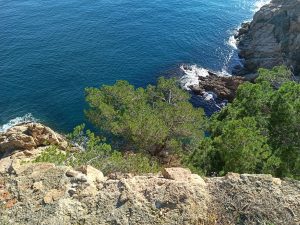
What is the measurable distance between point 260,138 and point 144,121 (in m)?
11.8

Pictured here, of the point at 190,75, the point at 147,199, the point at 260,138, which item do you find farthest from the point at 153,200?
the point at 190,75

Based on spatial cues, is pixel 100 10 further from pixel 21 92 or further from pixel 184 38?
pixel 21 92

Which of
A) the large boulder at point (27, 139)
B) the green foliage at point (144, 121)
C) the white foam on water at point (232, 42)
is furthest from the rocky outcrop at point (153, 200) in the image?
the white foam on water at point (232, 42)

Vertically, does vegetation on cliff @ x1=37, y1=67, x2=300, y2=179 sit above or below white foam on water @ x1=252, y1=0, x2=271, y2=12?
below

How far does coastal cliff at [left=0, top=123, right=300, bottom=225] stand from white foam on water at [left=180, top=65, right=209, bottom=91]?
4563 centimetres

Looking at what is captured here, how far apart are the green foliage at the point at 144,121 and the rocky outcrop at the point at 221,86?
21.9 metres

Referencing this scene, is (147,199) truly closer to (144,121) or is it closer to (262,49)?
(144,121)

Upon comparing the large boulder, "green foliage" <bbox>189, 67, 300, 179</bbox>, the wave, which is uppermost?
"green foliage" <bbox>189, 67, 300, 179</bbox>

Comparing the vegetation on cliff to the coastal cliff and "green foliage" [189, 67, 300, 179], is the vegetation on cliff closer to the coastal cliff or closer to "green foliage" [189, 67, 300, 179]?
"green foliage" [189, 67, 300, 179]

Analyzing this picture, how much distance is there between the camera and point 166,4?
95000 mm

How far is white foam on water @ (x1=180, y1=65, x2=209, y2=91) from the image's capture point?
65.9m

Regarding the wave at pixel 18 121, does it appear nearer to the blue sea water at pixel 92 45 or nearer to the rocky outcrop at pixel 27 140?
the blue sea water at pixel 92 45

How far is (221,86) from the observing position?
2537 inches

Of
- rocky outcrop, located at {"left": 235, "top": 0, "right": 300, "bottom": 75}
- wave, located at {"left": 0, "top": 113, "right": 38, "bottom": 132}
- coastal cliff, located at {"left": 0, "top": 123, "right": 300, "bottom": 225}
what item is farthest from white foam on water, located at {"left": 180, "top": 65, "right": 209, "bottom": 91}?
coastal cliff, located at {"left": 0, "top": 123, "right": 300, "bottom": 225}
